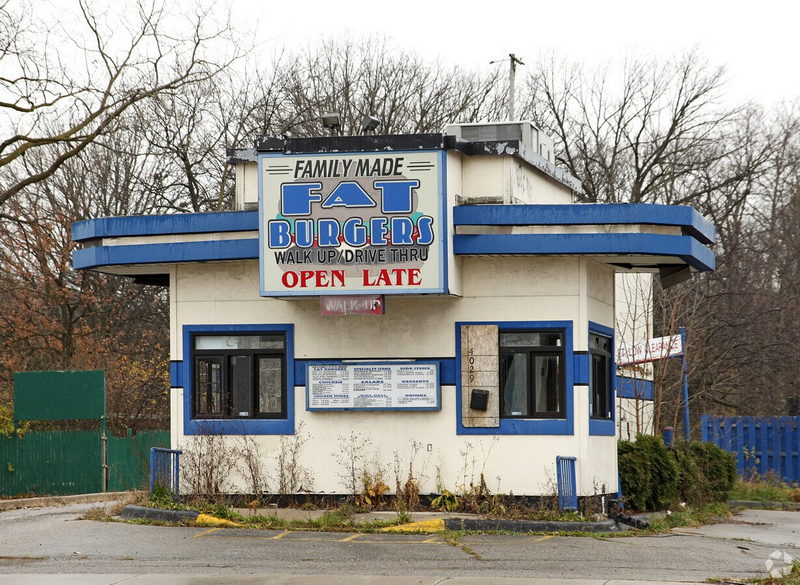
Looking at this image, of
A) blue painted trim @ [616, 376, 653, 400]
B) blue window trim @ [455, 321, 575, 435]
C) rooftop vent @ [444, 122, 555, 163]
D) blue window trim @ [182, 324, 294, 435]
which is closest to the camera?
Answer: blue window trim @ [455, 321, 575, 435]

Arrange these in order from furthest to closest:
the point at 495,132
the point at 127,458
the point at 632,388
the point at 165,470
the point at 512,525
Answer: the point at 127,458 → the point at 632,388 → the point at 495,132 → the point at 165,470 → the point at 512,525

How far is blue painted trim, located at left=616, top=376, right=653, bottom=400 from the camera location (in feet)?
79.8

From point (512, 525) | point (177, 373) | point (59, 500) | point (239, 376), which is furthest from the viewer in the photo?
point (59, 500)

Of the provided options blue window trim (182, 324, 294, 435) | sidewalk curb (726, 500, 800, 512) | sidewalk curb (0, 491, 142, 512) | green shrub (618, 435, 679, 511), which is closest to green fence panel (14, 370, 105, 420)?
sidewalk curb (0, 491, 142, 512)

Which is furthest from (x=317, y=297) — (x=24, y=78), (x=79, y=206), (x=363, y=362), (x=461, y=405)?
(x=79, y=206)

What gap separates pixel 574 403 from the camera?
17797mm

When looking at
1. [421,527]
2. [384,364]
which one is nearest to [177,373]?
[384,364]

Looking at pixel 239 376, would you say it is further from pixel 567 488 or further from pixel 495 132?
pixel 495 132

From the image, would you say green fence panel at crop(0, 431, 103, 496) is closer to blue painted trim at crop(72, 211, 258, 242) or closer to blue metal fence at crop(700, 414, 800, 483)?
blue painted trim at crop(72, 211, 258, 242)

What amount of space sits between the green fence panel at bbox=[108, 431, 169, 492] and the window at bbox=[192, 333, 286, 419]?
25.3 ft

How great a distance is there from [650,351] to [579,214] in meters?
7.57

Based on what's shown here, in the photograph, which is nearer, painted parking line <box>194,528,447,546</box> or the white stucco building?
painted parking line <box>194,528,447,546</box>

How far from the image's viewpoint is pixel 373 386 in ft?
60.1

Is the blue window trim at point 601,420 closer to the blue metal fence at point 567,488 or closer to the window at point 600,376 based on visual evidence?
the window at point 600,376
